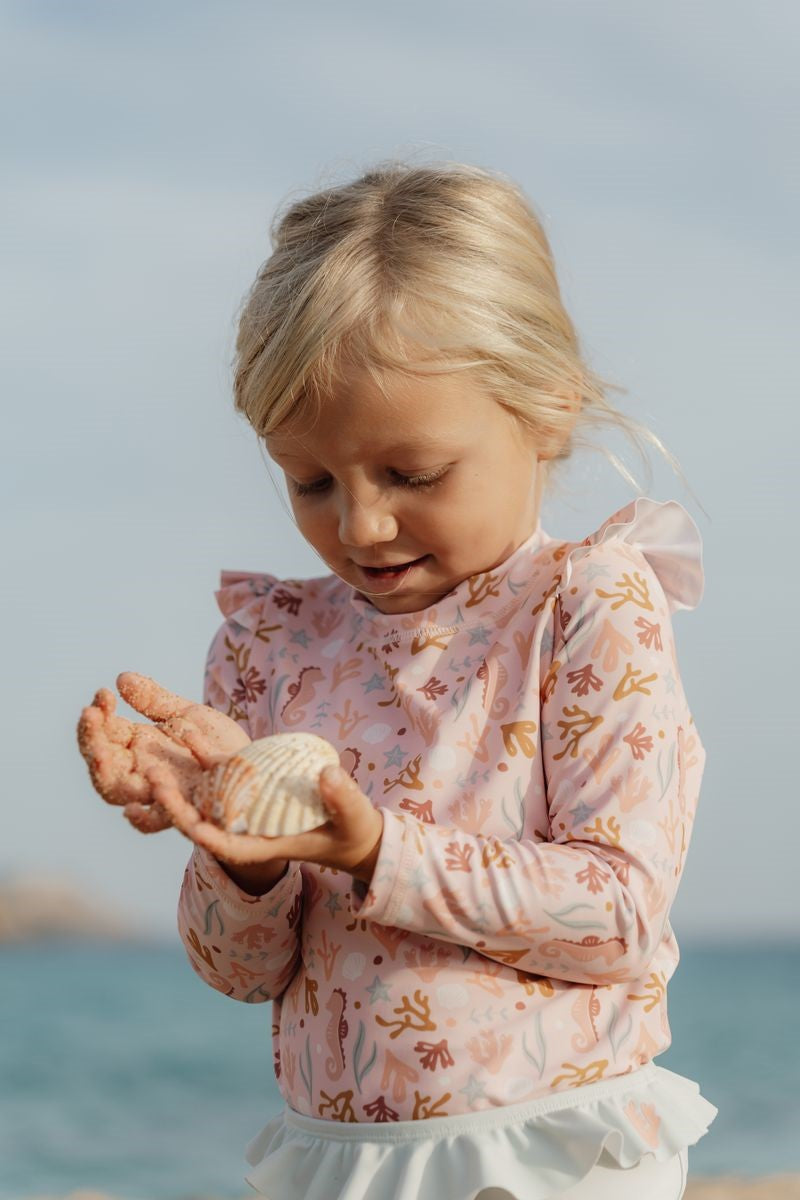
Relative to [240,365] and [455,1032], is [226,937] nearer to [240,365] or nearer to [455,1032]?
[455,1032]

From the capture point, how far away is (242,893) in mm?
1971

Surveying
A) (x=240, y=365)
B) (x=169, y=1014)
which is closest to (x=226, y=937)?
(x=240, y=365)

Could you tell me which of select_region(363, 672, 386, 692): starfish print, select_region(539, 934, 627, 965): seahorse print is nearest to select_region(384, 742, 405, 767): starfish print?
select_region(363, 672, 386, 692): starfish print

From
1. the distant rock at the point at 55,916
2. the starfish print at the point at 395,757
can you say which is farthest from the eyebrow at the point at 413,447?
the distant rock at the point at 55,916

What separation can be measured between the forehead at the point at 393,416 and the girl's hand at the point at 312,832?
1.55 feet

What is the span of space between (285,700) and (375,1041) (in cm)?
53

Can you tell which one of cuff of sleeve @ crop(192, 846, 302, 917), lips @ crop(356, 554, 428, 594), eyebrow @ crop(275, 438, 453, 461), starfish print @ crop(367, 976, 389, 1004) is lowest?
starfish print @ crop(367, 976, 389, 1004)

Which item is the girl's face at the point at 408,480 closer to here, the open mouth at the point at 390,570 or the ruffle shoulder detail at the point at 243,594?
the open mouth at the point at 390,570

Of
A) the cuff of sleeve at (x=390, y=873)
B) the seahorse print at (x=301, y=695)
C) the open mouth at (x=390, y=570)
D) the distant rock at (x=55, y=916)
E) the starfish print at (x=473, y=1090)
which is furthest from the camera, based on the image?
the distant rock at (x=55, y=916)

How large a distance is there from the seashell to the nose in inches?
14.7

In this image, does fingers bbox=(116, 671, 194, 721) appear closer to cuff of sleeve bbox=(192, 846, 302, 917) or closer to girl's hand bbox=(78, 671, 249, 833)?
girl's hand bbox=(78, 671, 249, 833)

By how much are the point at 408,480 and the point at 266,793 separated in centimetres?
52

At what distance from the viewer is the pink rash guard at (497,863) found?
179cm

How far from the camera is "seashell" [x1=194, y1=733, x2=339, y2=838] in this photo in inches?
64.3
